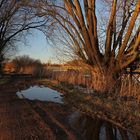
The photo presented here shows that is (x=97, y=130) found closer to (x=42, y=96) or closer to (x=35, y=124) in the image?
(x=35, y=124)

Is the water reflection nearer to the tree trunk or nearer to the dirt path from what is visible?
the tree trunk

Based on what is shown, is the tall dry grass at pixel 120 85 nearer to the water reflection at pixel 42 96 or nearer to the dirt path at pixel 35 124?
the water reflection at pixel 42 96

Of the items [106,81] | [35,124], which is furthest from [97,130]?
[106,81]

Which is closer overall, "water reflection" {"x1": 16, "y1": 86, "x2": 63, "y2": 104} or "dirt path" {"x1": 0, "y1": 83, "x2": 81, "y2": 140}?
"dirt path" {"x1": 0, "y1": 83, "x2": 81, "y2": 140}

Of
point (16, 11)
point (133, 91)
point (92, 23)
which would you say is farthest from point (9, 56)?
point (133, 91)

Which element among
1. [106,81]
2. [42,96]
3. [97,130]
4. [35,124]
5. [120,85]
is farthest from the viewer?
[106,81]

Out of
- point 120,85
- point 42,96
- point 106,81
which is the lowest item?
point 42,96

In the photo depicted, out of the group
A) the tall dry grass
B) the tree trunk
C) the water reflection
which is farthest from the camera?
the tree trunk

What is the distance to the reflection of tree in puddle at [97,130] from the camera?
25.3ft

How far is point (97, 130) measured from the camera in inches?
340

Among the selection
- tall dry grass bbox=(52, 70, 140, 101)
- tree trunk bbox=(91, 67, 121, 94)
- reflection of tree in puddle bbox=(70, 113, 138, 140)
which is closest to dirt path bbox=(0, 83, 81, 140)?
reflection of tree in puddle bbox=(70, 113, 138, 140)

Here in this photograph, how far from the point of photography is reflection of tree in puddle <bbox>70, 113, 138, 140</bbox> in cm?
771

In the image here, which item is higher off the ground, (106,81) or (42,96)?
(106,81)

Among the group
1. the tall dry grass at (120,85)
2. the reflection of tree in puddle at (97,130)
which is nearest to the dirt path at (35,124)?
the reflection of tree in puddle at (97,130)
